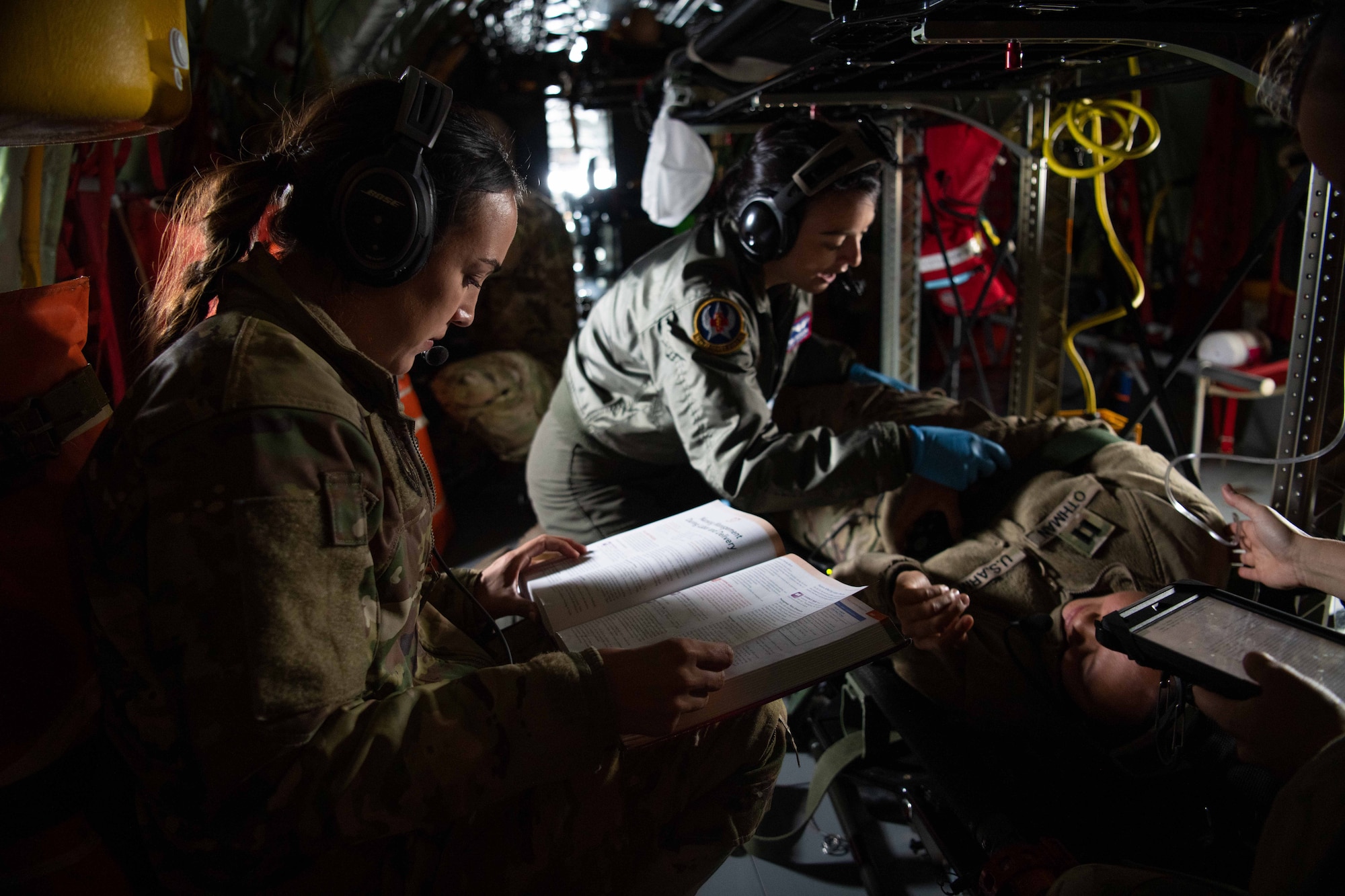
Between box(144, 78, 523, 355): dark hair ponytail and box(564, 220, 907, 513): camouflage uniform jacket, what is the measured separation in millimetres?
849

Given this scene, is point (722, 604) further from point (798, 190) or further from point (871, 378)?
point (871, 378)

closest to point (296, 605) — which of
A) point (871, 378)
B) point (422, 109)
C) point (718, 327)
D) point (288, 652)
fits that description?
point (288, 652)

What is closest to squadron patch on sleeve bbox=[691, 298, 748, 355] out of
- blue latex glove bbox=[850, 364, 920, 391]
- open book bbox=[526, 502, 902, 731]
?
open book bbox=[526, 502, 902, 731]

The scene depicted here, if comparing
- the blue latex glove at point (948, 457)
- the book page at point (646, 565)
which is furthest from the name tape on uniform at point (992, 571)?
the book page at point (646, 565)

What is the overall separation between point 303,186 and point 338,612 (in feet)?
1.82

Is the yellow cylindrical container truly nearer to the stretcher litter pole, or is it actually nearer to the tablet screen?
the tablet screen

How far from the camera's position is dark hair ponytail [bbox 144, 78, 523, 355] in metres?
0.99

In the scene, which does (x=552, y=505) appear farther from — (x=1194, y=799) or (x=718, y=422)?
(x=1194, y=799)

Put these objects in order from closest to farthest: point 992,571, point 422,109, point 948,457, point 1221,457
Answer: point 422,109 < point 1221,457 < point 992,571 < point 948,457

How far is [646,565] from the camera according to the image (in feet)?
4.56

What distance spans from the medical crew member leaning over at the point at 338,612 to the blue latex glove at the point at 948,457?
0.88m

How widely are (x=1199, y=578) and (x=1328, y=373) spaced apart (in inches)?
18.5

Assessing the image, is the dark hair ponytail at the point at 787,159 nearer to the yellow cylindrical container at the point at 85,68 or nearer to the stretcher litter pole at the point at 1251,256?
the stretcher litter pole at the point at 1251,256

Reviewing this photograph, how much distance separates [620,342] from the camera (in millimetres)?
2113
